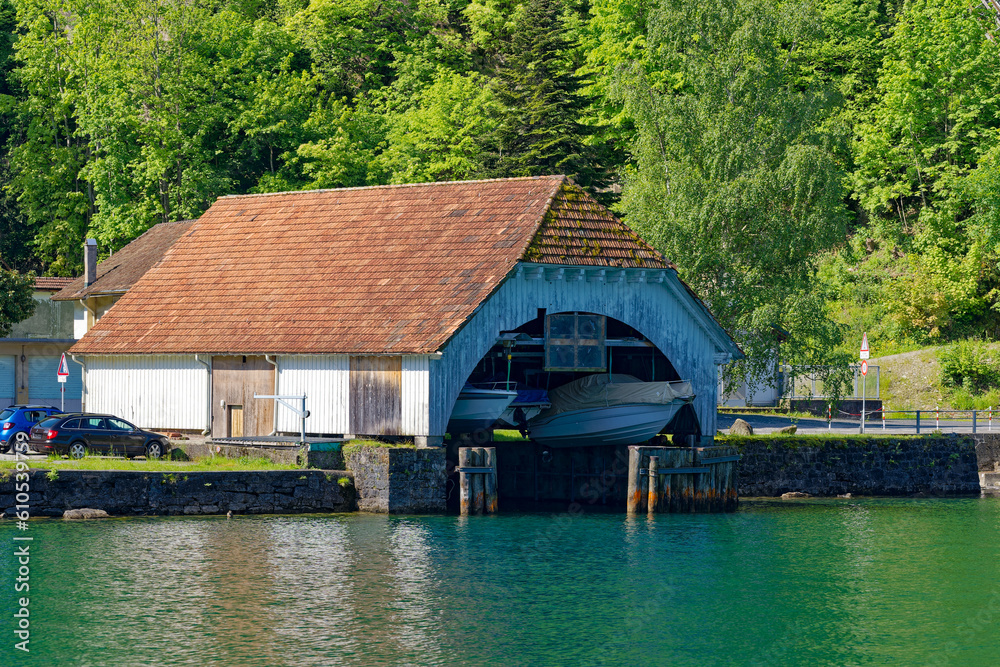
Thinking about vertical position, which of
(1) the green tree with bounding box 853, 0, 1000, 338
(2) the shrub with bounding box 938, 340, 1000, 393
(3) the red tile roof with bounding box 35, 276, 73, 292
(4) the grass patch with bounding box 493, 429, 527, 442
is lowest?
(4) the grass patch with bounding box 493, 429, 527, 442

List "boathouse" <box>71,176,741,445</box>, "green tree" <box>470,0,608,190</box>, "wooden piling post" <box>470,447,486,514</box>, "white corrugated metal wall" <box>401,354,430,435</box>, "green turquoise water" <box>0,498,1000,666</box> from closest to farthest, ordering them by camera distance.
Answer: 1. "green turquoise water" <box>0,498,1000,666</box>
2. "white corrugated metal wall" <box>401,354,430,435</box>
3. "wooden piling post" <box>470,447,486,514</box>
4. "boathouse" <box>71,176,741,445</box>
5. "green tree" <box>470,0,608,190</box>

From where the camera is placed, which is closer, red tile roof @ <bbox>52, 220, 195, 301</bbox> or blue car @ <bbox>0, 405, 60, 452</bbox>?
blue car @ <bbox>0, 405, 60, 452</bbox>

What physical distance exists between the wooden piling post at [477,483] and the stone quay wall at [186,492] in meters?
3.42

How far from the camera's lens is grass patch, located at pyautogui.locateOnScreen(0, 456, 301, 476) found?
120 ft

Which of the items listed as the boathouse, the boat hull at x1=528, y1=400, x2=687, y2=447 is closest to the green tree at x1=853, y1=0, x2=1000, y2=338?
the boathouse

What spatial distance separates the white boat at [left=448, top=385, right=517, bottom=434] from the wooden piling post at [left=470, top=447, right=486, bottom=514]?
84.2 inches

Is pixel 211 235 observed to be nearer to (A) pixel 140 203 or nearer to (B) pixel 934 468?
(B) pixel 934 468

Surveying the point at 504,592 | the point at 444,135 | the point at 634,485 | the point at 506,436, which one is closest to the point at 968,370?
the point at 506,436

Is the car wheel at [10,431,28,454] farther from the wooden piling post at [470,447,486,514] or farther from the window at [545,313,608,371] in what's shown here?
the window at [545,313,608,371]

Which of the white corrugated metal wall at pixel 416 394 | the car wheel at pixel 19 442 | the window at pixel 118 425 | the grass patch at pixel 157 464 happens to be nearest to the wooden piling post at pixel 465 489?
the white corrugated metal wall at pixel 416 394

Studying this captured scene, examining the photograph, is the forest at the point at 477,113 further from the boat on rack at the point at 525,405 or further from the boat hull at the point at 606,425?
the boat on rack at the point at 525,405

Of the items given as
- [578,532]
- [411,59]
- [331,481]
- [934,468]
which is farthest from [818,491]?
[411,59]

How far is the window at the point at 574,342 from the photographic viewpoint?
133ft

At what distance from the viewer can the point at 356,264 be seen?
42812 mm
